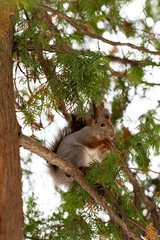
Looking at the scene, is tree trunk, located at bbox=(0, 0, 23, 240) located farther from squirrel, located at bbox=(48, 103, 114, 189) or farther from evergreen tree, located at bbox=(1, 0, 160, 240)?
squirrel, located at bbox=(48, 103, 114, 189)

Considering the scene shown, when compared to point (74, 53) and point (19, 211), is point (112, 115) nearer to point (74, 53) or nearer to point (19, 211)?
point (74, 53)

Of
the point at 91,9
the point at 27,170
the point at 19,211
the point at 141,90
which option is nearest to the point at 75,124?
the point at 27,170

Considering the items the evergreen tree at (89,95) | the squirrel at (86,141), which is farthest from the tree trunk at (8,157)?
the squirrel at (86,141)

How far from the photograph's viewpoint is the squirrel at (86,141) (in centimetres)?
179

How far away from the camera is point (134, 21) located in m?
2.20

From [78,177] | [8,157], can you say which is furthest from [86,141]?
[8,157]

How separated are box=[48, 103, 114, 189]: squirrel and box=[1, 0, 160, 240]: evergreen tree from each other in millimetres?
147

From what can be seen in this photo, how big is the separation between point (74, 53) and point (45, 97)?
26cm

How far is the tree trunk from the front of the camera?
0.74 m

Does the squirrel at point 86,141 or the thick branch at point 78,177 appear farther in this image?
the squirrel at point 86,141

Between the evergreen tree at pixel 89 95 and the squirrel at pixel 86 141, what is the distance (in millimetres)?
147

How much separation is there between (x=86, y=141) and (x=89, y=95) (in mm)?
671

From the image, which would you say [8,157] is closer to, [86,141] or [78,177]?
[78,177]

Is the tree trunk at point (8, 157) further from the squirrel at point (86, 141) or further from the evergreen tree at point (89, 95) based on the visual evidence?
the squirrel at point (86, 141)
